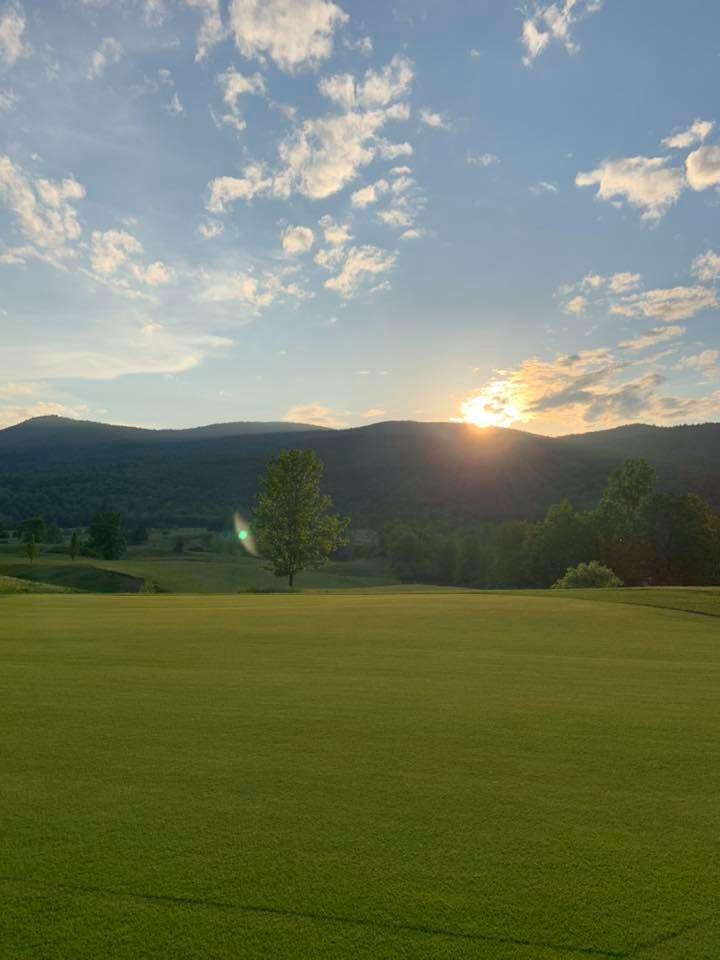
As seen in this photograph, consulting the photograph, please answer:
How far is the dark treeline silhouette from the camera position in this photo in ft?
232

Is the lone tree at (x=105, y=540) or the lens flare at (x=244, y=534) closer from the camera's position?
the lone tree at (x=105, y=540)

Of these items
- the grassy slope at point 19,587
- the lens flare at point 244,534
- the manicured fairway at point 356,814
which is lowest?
the grassy slope at point 19,587

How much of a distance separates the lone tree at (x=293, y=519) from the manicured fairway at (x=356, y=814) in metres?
45.1

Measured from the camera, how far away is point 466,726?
7191 mm

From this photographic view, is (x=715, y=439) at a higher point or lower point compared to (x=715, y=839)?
higher

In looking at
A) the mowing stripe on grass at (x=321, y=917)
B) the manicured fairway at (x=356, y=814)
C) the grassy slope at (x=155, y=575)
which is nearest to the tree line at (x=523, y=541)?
the grassy slope at (x=155, y=575)

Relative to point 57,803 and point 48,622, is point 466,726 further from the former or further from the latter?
point 48,622

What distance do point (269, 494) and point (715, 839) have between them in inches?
2082

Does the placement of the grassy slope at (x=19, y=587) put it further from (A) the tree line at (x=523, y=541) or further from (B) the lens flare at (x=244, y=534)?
(B) the lens flare at (x=244, y=534)

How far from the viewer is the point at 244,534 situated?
125250mm

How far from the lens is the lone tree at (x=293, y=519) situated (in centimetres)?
5562

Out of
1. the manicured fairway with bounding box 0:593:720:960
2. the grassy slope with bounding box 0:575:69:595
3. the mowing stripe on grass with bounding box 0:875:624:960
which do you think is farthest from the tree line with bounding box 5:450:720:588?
the mowing stripe on grass with bounding box 0:875:624:960

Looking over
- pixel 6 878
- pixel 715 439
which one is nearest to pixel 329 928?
pixel 6 878

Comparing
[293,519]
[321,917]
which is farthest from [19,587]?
[321,917]
